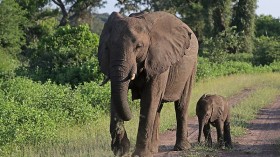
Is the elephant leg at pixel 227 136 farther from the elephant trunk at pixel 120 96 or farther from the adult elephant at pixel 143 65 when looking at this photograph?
the elephant trunk at pixel 120 96

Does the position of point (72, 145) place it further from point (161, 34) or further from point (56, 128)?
point (161, 34)

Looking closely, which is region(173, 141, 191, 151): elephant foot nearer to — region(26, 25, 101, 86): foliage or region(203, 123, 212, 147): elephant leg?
region(203, 123, 212, 147): elephant leg

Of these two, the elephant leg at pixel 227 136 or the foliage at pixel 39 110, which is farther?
the elephant leg at pixel 227 136

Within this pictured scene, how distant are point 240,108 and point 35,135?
8025 millimetres

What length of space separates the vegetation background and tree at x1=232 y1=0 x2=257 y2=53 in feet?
0.28

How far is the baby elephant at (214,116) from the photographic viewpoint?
933 cm

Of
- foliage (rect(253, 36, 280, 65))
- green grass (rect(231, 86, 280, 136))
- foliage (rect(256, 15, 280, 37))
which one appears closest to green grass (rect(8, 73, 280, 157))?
green grass (rect(231, 86, 280, 136))

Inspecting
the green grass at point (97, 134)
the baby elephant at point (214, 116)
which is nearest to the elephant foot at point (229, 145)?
the baby elephant at point (214, 116)

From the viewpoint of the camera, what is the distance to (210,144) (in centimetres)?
934

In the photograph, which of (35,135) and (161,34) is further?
(35,135)

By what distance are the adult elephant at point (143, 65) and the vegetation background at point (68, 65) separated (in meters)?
1.49

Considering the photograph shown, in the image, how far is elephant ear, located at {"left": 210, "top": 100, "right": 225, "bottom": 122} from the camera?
9500 mm

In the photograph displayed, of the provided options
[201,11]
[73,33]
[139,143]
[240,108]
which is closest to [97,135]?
[139,143]

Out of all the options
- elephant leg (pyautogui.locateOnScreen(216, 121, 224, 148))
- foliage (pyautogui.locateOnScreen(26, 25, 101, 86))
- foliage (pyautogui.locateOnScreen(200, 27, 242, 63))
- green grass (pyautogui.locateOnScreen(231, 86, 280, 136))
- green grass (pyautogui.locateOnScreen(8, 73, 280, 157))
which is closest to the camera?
green grass (pyautogui.locateOnScreen(8, 73, 280, 157))
